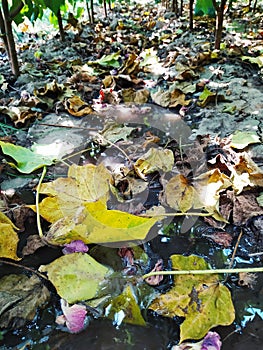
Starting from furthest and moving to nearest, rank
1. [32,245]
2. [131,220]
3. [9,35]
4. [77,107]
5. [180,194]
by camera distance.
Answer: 1. [9,35]
2. [77,107]
3. [180,194]
4. [32,245]
5. [131,220]

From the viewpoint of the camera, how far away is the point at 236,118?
1.80 m

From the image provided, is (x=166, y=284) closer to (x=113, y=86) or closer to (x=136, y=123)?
(x=136, y=123)

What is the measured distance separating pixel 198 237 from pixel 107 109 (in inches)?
45.0

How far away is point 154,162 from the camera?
4.50 ft

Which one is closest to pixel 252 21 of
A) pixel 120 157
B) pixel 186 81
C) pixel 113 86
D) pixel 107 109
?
pixel 186 81

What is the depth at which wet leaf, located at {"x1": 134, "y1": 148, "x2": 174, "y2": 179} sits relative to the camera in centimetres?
135

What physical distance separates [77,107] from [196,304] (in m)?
1.39

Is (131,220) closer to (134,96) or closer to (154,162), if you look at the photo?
(154,162)

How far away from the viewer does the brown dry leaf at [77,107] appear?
1931 millimetres

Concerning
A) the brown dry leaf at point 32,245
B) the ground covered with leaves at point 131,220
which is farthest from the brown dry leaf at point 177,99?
the brown dry leaf at point 32,245

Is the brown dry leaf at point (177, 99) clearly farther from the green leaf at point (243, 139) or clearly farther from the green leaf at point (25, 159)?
the green leaf at point (25, 159)

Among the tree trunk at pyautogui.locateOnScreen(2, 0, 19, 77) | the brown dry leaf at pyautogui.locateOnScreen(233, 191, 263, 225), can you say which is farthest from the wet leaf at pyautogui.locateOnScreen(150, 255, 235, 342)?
the tree trunk at pyautogui.locateOnScreen(2, 0, 19, 77)

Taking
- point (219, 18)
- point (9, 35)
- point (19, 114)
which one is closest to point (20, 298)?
point (19, 114)

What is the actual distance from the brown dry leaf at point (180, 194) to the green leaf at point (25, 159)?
49cm
